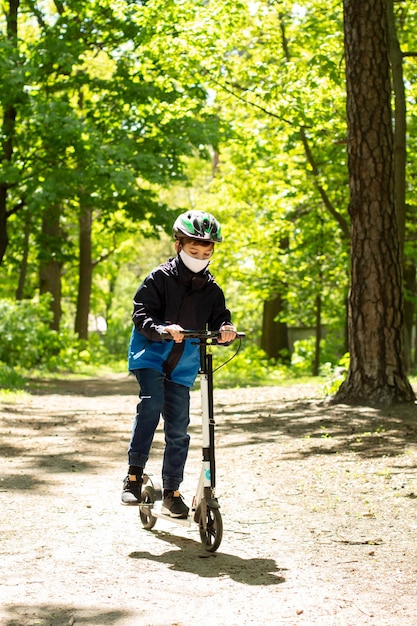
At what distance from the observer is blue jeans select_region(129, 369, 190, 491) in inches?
210

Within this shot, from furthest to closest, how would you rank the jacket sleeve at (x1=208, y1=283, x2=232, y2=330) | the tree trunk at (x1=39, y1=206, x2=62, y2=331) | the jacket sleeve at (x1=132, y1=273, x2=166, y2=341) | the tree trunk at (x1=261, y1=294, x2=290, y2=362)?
the tree trunk at (x1=261, y1=294, x2=290, y2=362) < the tree trunk at (x1=39, y1=206, x2=62, y2=331) < the jacket sleeve at (x1=208, y1=283, x2=232, y2=330) < the jacket sleeve at (x1=132, y1=273, x2=166, y2=341)

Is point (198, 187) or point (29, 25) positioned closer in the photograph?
point (29, 25)

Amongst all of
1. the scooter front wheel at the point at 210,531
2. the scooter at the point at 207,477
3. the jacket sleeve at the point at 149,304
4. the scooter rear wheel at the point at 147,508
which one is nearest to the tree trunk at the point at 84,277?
the scooter rear wheel at the point at 147,508

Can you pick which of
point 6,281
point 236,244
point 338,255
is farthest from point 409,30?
point 6,281

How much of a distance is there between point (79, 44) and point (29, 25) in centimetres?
1036

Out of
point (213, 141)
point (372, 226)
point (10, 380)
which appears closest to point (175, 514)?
point (372, 226)

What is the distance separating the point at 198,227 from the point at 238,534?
185 centimetres

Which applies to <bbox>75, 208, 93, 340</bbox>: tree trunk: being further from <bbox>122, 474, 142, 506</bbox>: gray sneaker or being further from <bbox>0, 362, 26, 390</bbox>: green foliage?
<bbox>122, 474, 142, 506</bbox>: gray sneaker

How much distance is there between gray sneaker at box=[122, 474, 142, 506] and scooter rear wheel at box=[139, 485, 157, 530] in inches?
1.3

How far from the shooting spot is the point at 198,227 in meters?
5.09

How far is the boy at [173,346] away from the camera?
523 cm

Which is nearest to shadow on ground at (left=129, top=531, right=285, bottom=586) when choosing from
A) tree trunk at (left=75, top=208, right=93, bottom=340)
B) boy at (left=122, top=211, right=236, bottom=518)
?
boy at (left=122, top=211, right=236, bottom=518)

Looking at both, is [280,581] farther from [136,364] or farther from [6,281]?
[6,281]

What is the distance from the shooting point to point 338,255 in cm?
2192
